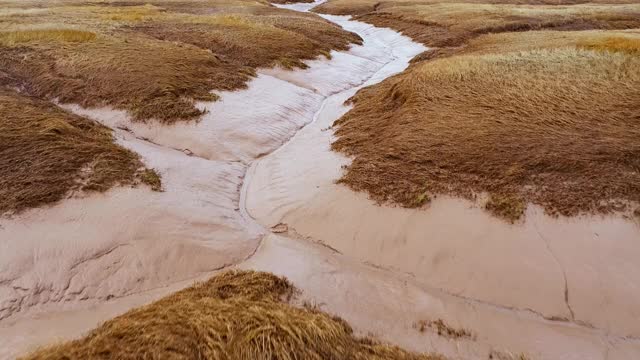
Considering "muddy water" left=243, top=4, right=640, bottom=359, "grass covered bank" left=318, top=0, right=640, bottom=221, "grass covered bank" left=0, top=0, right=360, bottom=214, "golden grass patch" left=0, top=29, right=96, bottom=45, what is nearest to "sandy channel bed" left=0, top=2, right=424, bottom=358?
"grass covered bank" left=0, top=0, right=360, bottom=214

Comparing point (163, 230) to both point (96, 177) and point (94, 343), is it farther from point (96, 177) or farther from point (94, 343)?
point (94, 343)

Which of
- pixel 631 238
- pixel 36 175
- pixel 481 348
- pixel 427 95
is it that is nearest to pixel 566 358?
pixel 481 348

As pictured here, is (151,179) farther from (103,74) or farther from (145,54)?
(145,54)

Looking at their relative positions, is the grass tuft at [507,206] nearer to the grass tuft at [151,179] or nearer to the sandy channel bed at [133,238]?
the sandy channel bed at [133,238]

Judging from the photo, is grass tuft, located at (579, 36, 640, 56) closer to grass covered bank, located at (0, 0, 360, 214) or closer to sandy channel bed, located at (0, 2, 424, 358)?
grass covered bank, located at (0, 0, 360, 214)

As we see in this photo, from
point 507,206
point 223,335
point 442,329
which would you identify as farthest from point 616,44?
point 223,335

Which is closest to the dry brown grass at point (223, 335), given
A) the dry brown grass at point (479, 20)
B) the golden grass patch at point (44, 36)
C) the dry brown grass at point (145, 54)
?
the dry brown grass at point (145, 54)
